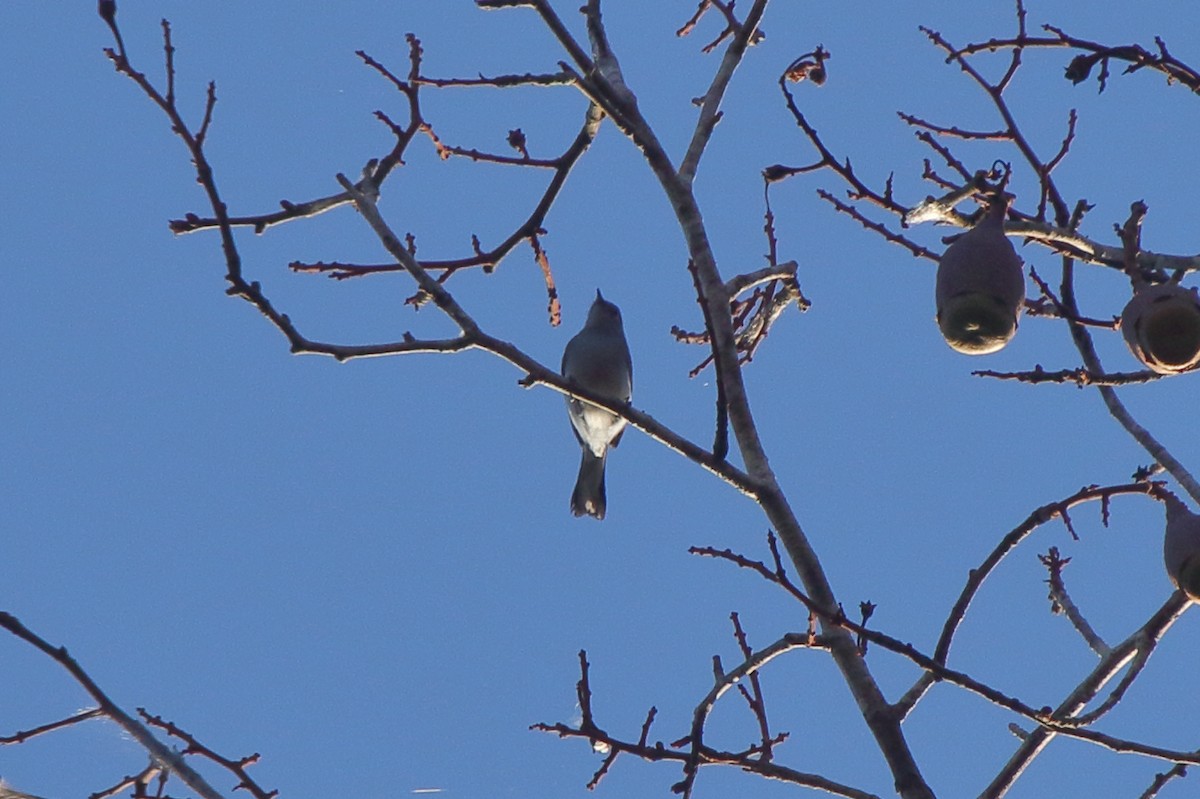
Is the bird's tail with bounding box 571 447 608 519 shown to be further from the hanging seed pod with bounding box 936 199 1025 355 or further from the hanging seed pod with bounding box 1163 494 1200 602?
the hanging seed pod with bounding box 936 199 1025 355

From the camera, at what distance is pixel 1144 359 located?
2.87 metres

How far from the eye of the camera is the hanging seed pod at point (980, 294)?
2.81 m

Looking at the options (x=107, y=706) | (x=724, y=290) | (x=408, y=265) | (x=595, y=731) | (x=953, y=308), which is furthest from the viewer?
(x=724, y=290)

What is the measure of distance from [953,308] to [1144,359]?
0.43 m

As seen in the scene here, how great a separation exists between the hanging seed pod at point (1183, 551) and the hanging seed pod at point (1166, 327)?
0.38 metres

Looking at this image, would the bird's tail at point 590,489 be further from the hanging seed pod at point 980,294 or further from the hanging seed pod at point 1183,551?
the hanging seed pod at point 980,294

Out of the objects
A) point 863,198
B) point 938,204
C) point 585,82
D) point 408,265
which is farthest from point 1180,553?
point 585,82

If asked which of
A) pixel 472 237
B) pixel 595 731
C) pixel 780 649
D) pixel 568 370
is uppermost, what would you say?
pixel 568 370

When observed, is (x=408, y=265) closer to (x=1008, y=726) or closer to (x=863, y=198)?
(x=863, y=198)

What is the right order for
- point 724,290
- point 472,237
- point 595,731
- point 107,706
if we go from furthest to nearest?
point 472,237 < point 724,290 < point 595,731 < point 107,706

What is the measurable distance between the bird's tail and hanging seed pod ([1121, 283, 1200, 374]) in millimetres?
6611

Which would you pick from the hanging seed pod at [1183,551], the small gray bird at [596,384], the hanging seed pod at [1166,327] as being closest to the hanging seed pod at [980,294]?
the hanging seed pod at [1166,327]

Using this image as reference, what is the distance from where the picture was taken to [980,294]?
2.81 metres

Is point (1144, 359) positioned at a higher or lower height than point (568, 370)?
lower
